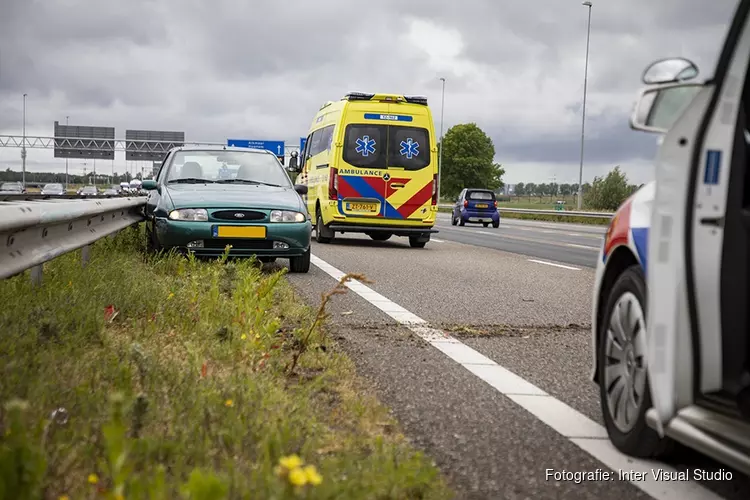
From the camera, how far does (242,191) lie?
11.7m

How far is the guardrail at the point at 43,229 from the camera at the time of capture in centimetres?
477

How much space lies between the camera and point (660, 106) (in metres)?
3.18

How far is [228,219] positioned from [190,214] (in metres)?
0.42

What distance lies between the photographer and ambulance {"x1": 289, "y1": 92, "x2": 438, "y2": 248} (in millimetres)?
18500

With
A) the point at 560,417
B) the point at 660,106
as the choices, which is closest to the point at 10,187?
the point at 560,417

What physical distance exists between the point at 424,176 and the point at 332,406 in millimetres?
14717

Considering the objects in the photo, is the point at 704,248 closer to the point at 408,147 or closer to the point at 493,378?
the point at 493,378

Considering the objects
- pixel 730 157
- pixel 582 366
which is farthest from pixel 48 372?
pixel 582 366

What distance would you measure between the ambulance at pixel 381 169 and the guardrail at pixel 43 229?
9177 mm

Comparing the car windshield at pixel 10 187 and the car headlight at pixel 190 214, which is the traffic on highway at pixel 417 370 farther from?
the car windshield at pixel 10 187

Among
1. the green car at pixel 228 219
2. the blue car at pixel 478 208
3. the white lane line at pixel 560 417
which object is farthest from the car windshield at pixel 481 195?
the white lane line at pixel 560 417

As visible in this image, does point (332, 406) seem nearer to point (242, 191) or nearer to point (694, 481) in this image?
point (694, 481)

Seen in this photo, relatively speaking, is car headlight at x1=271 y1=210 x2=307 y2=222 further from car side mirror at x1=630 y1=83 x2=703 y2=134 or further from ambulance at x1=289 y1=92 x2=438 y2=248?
car side mirror at x1=630 y1=83 x2=703 y2=134

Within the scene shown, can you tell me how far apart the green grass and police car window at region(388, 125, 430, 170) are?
12.0 metres
